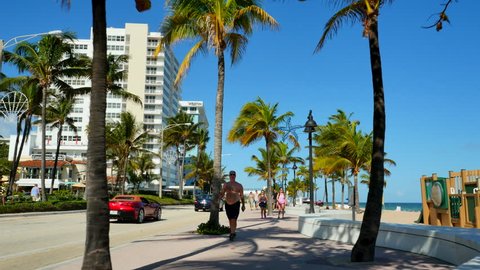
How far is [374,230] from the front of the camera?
804 centimetres

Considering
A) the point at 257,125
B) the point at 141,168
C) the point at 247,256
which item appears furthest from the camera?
the point at 141,168

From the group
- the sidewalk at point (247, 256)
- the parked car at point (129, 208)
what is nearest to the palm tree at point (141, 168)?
the parked car at point (129, 208)

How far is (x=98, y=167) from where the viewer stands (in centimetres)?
594

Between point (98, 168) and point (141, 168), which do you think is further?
point (141, 168)

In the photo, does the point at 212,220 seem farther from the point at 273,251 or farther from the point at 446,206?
the point at 446,206

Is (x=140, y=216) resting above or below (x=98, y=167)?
below

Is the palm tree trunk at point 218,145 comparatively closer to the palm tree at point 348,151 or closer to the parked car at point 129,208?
the parked car at point 129,208

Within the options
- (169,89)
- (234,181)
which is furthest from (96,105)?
(169,89)

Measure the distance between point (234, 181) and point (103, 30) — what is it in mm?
7619

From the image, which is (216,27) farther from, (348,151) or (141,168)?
(141,168)

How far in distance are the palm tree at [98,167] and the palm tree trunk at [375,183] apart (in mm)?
4446

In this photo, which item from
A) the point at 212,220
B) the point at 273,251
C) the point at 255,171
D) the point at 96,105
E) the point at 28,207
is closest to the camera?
the point at 96,105

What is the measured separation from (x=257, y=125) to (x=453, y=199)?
60.4 feet

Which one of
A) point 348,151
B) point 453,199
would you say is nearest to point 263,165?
point 348,151
